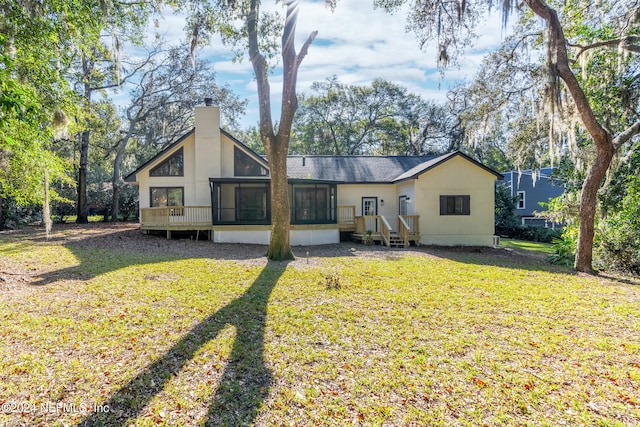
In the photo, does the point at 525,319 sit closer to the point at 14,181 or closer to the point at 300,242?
the point at 300,242

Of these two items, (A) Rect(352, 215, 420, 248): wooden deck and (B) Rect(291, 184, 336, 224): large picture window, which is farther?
(B) Rect(291, 184, 336, 224): large picture window

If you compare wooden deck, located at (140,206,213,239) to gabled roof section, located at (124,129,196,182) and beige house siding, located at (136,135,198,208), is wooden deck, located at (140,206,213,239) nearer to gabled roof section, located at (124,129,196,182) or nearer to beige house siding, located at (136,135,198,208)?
beige house siding, located at (136,135,198,208)

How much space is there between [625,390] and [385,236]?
37.9 feet

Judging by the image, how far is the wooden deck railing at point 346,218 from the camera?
16.2 metres

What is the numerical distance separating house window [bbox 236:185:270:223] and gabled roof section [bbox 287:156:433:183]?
271cm

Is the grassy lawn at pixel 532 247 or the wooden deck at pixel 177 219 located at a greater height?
the wooden deck at pixel 177 219

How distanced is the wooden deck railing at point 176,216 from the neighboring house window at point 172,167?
2024 mm

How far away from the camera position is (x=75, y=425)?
265cm

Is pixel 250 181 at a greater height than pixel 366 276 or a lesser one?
greater

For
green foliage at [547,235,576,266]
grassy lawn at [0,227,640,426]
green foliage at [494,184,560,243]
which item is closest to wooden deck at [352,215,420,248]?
green foliage at [547,235,576,266]

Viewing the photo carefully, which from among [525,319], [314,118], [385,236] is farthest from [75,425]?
[314,118]

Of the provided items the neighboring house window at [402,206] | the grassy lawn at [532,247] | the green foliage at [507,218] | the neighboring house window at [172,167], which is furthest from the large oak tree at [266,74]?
the green foliage at [507,218]

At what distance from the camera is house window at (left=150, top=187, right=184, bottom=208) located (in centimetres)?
1605

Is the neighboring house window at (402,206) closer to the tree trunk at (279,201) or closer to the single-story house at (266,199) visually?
the single-story house at (266,199)
